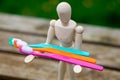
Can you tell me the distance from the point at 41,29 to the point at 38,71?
293 mm

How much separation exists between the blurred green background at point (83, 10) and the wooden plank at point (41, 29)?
276 mm

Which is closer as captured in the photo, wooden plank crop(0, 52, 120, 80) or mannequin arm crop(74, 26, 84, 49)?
mannequin arm crop(74, 26, 84, 49)

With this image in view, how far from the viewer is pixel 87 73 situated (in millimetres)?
1034

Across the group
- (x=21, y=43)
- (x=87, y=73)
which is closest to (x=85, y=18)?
(x=87, y=73)

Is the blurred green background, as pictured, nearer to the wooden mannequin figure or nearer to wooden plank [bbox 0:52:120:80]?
wooden plank [bbox 0:52:120:80]

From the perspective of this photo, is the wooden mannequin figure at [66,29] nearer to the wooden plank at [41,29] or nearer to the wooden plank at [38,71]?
the wooden plank at [38,71]

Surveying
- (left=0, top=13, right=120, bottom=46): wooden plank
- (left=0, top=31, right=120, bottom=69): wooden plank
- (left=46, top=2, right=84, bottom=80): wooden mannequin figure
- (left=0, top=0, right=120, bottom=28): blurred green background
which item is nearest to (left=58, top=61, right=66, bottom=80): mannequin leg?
(left=46, top=2, right=84, bottom=80): wooden mannequin figure

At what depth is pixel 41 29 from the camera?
50.8 inches

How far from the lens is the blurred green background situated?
1604mm

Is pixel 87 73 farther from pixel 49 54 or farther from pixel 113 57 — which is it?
pixel 49 54

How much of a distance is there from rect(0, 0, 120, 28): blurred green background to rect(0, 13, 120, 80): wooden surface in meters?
0.28

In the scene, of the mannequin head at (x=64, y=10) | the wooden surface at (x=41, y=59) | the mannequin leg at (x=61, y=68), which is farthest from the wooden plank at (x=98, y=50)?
the mannequin head at (x=64, y=10)

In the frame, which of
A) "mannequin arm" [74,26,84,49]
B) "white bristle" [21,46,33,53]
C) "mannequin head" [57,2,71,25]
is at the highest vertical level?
"mannequin head" [57,2,71,25]

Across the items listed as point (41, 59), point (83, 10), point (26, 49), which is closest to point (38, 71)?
point (41, 59)
